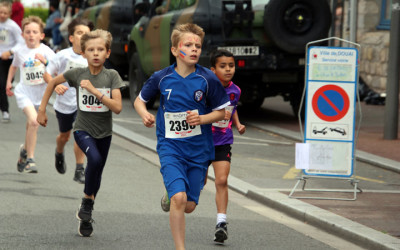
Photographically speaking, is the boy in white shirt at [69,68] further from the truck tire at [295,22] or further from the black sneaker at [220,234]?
the truck tire at [295,22]

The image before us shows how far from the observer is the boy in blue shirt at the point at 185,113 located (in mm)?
6492

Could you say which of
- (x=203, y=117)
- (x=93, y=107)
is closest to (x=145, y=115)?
(x=203, y=117)

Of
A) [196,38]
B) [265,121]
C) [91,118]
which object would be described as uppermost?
[196,38]

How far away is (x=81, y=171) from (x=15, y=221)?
179cm

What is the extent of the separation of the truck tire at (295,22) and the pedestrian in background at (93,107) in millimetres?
7741

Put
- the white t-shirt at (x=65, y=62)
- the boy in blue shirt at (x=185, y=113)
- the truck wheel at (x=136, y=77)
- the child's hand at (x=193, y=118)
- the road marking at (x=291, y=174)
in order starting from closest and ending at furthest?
the child's hand at (x=193, y=118) → the boy in blue shirt at (x=185, y=113) → the white t-shirt at (x=65, y=62) → the road marking at (x=291, y=174) → the truck wheel at (x=136, y=77)

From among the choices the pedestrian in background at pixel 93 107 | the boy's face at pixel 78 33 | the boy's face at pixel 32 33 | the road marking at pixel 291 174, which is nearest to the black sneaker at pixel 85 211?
the pedestrian in background at pixel 93 107

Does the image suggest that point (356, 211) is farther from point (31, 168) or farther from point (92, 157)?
point (31, 168)

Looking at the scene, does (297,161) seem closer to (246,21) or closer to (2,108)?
(246,21)

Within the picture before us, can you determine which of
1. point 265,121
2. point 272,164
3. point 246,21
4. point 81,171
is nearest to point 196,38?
point 81,171

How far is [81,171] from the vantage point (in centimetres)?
966

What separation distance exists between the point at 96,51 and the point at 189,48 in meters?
1.35

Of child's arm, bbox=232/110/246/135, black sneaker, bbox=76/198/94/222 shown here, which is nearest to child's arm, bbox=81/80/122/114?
black sneaker, bbox=76/198/94/222

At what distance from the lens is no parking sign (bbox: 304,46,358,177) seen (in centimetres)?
1002
